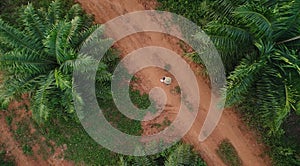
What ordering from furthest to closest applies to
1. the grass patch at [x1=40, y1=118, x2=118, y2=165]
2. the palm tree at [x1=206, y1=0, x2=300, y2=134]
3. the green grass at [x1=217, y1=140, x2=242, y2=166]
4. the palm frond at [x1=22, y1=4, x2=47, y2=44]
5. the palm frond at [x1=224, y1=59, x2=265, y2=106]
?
1. the grass patch at [x1=40, y1=118, x2=118, y2=165]
2. the green grass at [x1=217, y1=140, x2=242, y2=166]
3. the palm frond at [x1=22, y1=4, x2=47, y2=44]
4. the palm frond at [x1=224, y1=59, x2=265, y2=106]
5. the palm tree at [x1=206, y1=0, x2=300, y2=134]

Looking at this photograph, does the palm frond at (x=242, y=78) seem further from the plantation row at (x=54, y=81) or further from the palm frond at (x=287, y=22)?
the plantation row at (x=54, y=81)

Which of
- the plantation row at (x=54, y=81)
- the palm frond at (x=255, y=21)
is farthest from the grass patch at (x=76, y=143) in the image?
Answer: the palm frond at (x=255, y=21)

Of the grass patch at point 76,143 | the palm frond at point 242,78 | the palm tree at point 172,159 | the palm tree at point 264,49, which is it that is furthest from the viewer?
the grass patch at point 76,143

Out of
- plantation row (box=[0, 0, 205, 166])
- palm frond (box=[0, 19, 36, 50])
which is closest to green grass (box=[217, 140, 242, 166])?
plantation row (box=[0, 0, 205, 166])

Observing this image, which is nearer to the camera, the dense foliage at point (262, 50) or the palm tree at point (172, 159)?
the dense foliage at point (262, 50)

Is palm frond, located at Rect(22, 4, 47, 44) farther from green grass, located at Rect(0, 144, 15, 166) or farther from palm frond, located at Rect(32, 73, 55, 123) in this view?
green grass, located at Rect(0, 144, 15, 166)

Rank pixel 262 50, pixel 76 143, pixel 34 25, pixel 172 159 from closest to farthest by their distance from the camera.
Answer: pixel 262 50 < pixel 34 25 < pixel 172 159 < pixel 76 143

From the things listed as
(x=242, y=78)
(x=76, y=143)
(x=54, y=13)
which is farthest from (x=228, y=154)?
(x=54, y=13)

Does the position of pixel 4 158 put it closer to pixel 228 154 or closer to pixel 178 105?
pixel 178 105
